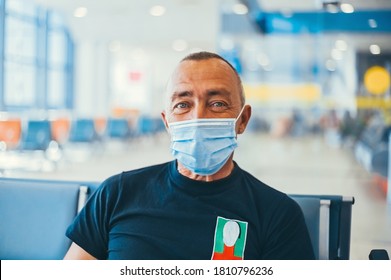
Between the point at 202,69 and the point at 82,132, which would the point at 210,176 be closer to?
the point at 202,69

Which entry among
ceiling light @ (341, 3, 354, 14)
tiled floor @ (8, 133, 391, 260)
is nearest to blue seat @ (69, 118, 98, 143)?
tiled floor @ (8, 133, 391, 260)

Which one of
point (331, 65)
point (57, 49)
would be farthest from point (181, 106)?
point (57, 49)

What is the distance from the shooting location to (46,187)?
67.9 inches

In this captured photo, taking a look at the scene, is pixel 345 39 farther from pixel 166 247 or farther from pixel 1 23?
pixel 166 247

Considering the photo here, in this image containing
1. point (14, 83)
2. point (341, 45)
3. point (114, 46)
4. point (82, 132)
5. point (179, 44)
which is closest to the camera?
point (14, 83)

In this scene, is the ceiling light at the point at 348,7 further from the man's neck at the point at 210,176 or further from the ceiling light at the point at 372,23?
the man's neck at the point at 210,176

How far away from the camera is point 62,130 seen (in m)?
7.03

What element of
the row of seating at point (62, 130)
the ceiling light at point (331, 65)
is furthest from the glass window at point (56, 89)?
the ceiling light at point (331, 65)

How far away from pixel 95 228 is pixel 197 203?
0.26m

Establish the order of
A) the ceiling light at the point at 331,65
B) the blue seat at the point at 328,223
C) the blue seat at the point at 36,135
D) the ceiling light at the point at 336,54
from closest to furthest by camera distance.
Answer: the blue seat at the point at 328,223 → the blue seat at the point at 36,135 → the ceiling light at the point at 336,54 → the ceiling light at the point at 331,65

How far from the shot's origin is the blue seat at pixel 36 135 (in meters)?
5.88

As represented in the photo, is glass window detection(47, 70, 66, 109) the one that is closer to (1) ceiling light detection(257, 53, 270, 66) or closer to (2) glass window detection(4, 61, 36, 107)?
(2) glass window detection(4, 61, 36, 107)

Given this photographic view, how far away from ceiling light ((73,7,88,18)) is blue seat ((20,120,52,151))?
1225 mm

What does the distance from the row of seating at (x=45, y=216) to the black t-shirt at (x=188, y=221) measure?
0.29 metres
